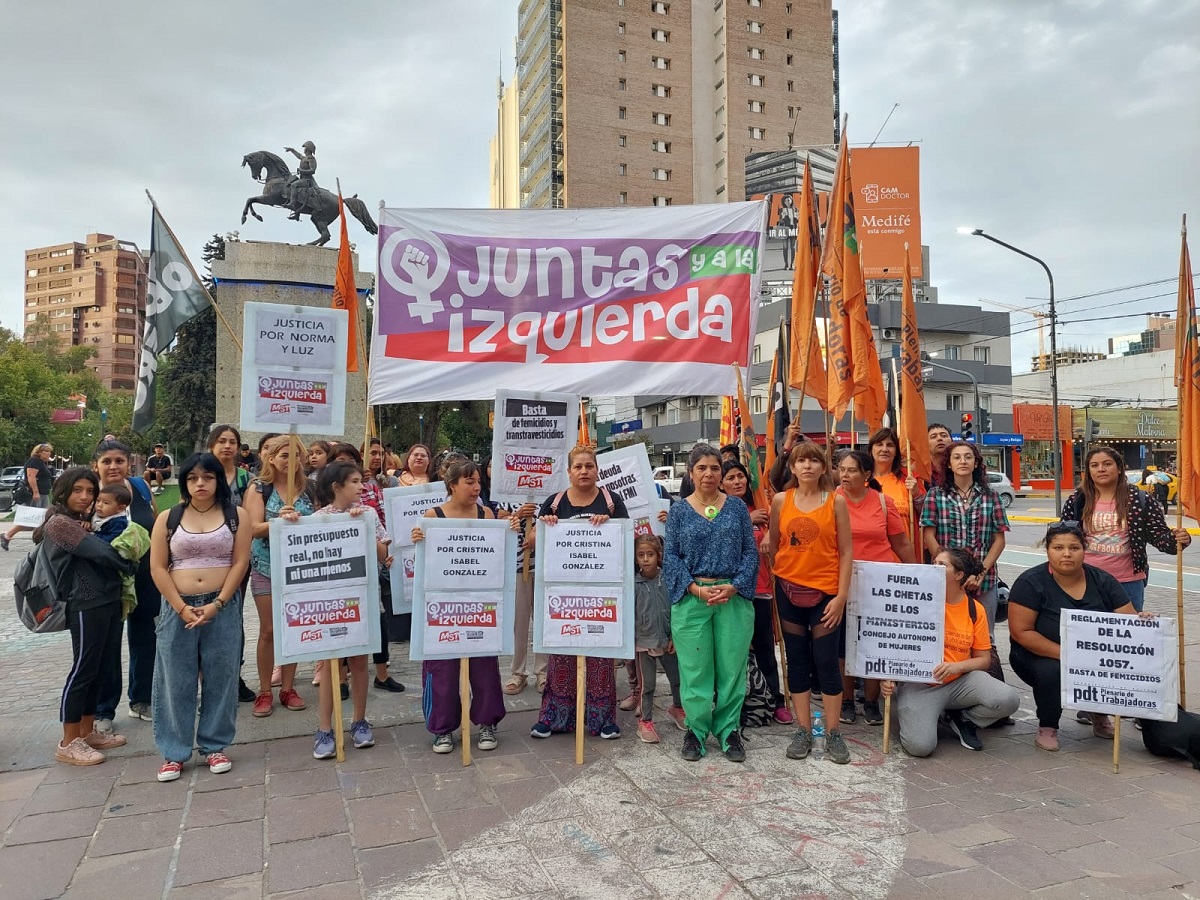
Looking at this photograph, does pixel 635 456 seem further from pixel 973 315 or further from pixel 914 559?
pixel 973 315

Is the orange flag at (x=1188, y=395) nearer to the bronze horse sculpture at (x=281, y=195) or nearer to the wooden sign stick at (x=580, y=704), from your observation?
the wooden sign stick at (x=580, y=704)

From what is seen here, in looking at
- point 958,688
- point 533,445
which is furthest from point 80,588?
point 958,688

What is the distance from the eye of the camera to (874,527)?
516 centimetres

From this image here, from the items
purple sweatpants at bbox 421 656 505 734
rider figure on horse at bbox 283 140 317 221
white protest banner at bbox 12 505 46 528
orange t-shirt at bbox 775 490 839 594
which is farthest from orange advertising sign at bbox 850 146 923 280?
white protest banner at bbox 12 505 46 528

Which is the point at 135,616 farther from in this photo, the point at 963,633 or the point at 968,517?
the point at 968,517

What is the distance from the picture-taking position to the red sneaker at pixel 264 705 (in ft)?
18.4

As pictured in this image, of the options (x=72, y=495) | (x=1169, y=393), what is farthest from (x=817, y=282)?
(x=1169, y=393)

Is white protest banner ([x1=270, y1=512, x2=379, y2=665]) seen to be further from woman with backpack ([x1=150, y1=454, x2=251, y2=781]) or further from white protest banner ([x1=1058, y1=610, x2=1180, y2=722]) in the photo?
white protest banner ([x1=1058, y1=610, x2=1180, y2=722])

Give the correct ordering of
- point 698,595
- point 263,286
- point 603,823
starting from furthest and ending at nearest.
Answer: point 263,286
point 698,595
point 603,823

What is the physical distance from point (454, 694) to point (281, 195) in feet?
62.5

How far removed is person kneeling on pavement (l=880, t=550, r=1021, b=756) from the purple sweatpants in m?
2.43

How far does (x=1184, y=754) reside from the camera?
4.62m

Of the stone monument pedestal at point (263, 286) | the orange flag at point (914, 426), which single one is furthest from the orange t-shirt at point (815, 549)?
the stone monument pedestal at point (263, 286)

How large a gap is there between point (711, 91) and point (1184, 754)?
75236 millimetres
